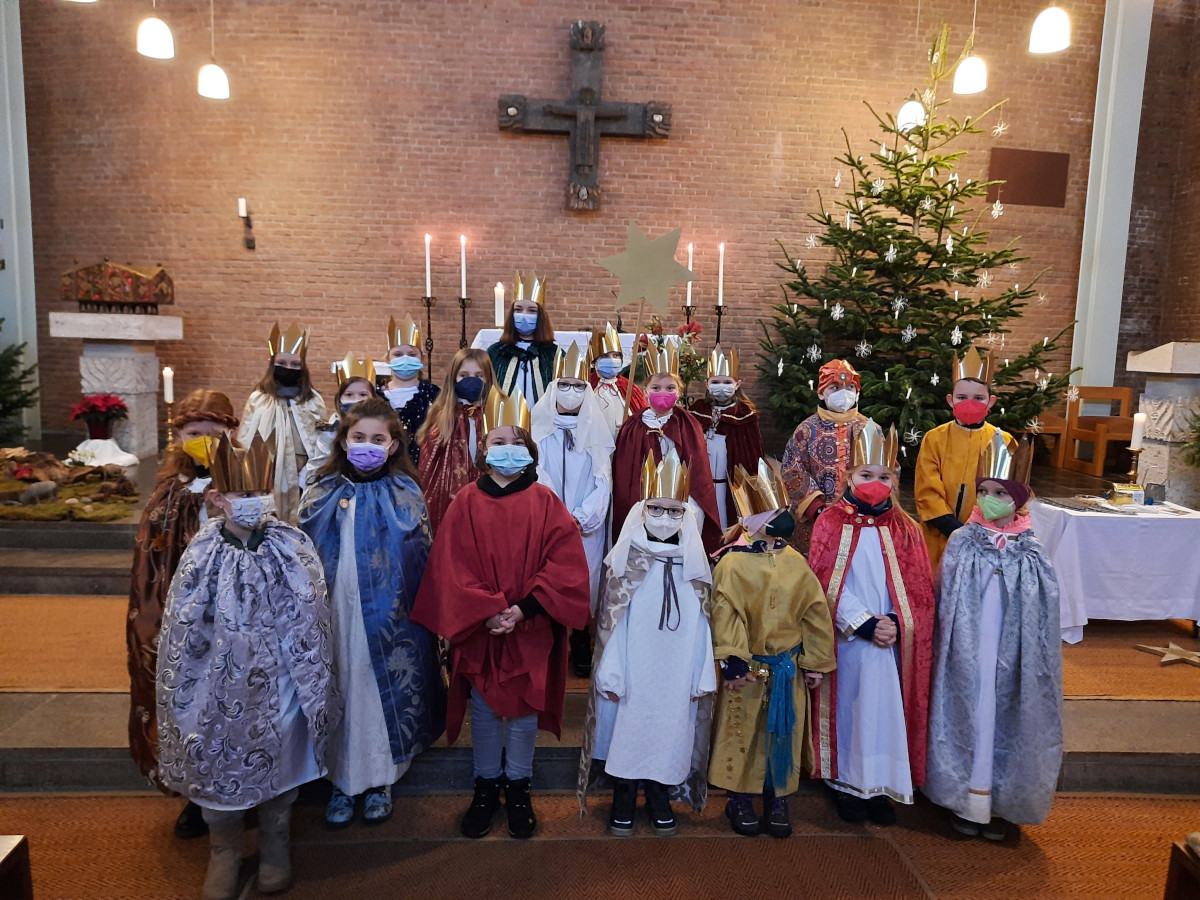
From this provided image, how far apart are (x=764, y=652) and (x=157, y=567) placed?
236cm

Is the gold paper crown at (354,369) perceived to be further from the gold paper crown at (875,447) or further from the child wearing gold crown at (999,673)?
the child wearing gold crown at (999,673)

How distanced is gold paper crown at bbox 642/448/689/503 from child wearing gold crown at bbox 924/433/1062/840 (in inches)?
47.8

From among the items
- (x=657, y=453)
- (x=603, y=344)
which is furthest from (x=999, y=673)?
(x=603, y=344)

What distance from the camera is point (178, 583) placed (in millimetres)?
2430

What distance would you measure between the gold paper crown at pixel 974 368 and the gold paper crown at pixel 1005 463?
0.97 m

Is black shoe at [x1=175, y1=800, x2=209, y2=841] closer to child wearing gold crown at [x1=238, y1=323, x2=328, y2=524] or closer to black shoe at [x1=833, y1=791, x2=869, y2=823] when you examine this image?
child wearing gold crown at [x1=238, y1=323, x2=328, y2=524]

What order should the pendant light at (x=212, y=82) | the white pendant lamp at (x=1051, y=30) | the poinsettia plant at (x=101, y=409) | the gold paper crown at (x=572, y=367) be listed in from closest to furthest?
the gold paper crown at (x=572, y=367) → the white pendant lamp at (x=1051, y=30) → the poinsettia plant at (x=101, y=409) → the pendant light at (x=212, y=82)

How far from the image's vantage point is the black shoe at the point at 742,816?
301cm

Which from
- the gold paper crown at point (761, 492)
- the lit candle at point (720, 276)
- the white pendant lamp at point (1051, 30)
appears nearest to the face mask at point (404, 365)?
the gold paper crown at point (761, 492)

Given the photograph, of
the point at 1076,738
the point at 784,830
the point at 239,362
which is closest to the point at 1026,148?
the point at 1076,738

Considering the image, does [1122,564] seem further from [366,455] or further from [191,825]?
[191,825]

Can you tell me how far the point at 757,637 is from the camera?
9.56ft

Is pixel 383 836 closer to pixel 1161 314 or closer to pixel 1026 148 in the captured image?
pixel 1026 148

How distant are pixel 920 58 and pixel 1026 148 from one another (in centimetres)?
168
